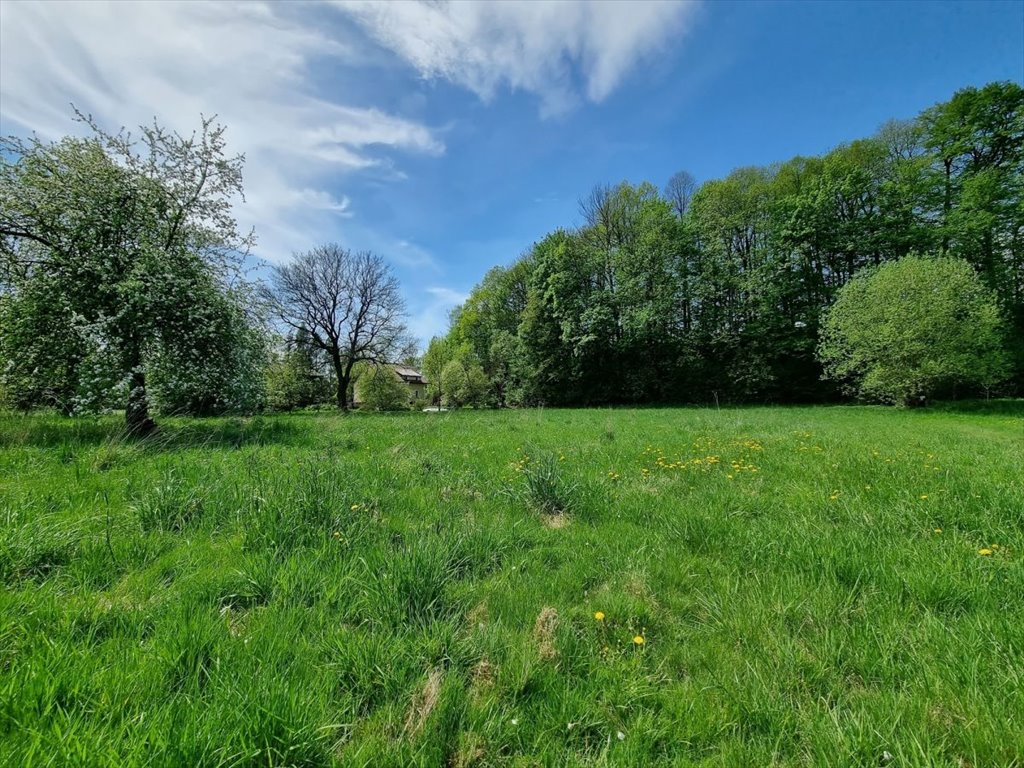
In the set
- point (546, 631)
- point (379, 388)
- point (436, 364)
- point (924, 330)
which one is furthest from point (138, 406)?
point (436, 364)

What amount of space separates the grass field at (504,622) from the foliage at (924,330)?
69.6 ft

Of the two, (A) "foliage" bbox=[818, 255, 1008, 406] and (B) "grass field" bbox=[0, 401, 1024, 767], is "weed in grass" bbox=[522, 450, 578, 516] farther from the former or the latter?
(A) "foliage" bbox=[818, 255, 1008, 406]

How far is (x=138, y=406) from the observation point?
902 cm

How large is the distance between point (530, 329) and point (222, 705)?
34.8m

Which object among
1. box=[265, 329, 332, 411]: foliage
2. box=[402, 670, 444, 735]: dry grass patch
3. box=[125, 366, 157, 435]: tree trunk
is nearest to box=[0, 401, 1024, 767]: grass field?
box=[402, 670, 444, 735]: dry grass patch

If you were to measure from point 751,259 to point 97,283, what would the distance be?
40934 millimetres

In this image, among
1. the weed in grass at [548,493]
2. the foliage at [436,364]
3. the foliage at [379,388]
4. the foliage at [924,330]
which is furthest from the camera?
the foliage at [436,364]

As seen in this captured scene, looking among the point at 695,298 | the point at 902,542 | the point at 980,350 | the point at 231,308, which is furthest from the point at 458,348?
the point at 902,542

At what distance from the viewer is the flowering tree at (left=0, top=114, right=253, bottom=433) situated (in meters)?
8.26

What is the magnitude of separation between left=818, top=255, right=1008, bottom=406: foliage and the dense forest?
8527mm

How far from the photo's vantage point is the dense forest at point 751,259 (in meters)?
27.8

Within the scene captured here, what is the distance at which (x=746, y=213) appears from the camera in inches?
1332

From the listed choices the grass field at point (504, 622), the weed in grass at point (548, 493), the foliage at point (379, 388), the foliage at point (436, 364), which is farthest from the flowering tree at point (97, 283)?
the foliage at point (436, 364)

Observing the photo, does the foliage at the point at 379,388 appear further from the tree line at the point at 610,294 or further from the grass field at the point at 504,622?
the grass field at the point at 504,622
